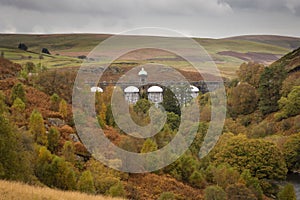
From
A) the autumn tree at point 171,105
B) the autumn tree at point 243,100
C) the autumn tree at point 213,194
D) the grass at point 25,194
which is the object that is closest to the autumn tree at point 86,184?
the autumn tree at point 213,194

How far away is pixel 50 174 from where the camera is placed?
106 feet

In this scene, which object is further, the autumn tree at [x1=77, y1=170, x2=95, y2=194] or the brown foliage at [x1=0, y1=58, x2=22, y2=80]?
the brown foliage at [x1=0, y1=58, x2=22, y2=80]

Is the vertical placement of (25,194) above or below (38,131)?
above

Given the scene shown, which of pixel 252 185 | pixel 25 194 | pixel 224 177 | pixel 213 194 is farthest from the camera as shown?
pixel 252 185

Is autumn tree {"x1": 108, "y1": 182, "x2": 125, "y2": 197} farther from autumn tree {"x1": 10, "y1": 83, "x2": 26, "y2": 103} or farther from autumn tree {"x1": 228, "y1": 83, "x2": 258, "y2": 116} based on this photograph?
autumn tree {"x1": 228, "y1": 83, "x2": 258, "y2": 116}

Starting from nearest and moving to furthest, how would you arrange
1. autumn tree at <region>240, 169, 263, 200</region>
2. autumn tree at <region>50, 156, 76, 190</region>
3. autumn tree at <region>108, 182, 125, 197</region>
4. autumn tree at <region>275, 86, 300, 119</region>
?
autumn tree at <region>50, 156, 76, 190</region> < autumn tree at <region>108, 182, 125, 197</region> < autumn tree at <region>240, 169, 263, 200</region> < autumn tree at <region>275, 86, 300, 119</region>

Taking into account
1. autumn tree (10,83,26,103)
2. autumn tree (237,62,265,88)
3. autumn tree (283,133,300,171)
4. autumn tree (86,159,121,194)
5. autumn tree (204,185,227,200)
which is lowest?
autumn tree (283,133,300,171)

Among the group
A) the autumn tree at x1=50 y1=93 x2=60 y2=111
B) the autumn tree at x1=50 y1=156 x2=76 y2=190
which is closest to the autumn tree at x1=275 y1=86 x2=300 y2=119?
the autumn tree at x1=50 y1=93 x2=60 y2=111

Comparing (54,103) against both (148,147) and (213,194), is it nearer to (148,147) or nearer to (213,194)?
(148,147)

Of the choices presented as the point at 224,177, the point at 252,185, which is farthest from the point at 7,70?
the point at 252,185

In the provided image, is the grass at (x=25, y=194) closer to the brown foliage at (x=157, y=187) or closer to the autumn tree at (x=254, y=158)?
the brown foliage at (x=157, y=187)

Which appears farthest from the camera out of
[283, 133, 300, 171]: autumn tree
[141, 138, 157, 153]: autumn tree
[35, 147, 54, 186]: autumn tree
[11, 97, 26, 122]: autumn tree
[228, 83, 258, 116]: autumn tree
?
[228, 83, 258, 116]: autumn tree

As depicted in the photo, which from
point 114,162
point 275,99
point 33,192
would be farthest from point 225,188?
point 275,99

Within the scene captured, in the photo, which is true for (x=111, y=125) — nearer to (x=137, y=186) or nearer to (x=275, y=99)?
(x=137, y=186)
